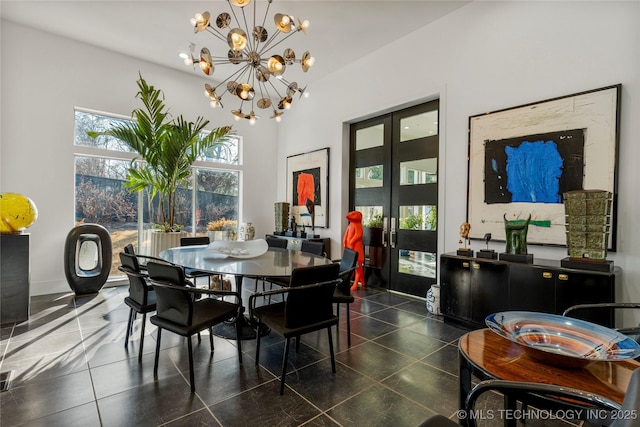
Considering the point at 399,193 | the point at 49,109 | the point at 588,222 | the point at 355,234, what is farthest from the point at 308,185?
the point at 588,222

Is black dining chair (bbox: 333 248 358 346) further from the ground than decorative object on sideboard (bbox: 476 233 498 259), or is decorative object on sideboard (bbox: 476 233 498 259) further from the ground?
decorative object on sideboard (bbox: 476 233 498 259)

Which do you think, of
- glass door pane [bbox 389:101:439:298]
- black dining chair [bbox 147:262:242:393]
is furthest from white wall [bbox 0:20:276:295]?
glass door pane [bbox 389:101:439:298]

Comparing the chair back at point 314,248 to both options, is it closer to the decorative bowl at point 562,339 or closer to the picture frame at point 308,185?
the picture frame at point 308,185

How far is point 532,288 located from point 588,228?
2.23 ft

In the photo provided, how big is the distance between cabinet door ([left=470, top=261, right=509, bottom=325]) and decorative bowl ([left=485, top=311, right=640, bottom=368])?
1.65 m

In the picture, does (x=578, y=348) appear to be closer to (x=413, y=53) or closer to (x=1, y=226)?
(x=413, y=53)

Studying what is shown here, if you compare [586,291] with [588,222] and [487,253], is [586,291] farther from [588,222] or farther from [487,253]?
[487,253]

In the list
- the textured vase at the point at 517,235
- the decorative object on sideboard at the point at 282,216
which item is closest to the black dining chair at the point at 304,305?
the textured vase at the point at 517,235

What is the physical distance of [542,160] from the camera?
9.94 feet

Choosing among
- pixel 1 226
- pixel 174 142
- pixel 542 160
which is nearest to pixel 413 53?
pixel 542 160

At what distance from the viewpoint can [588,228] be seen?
8.27 ft

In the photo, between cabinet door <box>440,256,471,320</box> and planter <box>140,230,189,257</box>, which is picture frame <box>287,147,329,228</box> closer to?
planter <box>140,230,189,257</box>

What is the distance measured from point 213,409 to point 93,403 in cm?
79

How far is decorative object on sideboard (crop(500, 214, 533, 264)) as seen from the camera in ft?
9.44
